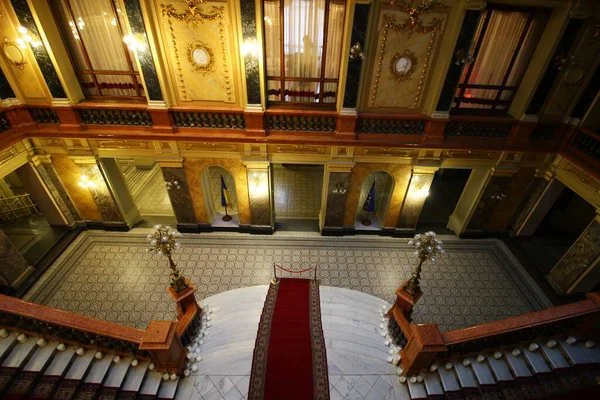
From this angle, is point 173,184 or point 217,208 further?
point 217,208

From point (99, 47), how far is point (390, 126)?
770cm

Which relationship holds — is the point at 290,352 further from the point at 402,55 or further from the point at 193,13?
the point at 193,13

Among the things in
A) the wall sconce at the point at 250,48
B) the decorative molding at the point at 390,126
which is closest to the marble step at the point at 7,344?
the wall sconce at the point at 250,48

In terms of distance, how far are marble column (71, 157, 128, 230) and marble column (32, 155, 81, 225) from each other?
0.55m

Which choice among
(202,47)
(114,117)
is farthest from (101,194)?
(202,47)

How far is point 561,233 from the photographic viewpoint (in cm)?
1077

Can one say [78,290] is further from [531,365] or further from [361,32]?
[531,365]

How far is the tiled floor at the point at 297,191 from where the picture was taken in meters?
11.6

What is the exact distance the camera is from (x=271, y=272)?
9094mm

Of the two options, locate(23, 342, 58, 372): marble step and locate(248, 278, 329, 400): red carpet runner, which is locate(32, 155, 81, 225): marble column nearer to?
locate(23, 342, 58, 372): marble step

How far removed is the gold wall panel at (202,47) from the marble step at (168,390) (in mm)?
6483

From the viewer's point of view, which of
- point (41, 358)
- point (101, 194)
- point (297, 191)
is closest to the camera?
point (41, 358)

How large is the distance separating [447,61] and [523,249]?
6.90 meters

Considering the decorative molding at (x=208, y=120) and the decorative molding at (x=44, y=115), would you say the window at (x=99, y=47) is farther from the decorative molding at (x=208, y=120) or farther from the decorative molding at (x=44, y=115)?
the decorative molding at (x=208, y=120)
